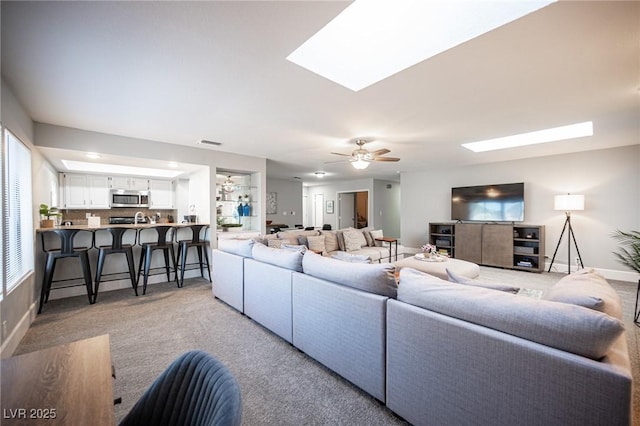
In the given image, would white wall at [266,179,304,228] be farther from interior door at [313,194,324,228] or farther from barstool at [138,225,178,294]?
barstool at [138,225,178,294]

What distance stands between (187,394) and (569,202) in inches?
259

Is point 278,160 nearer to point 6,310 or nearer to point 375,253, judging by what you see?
point 375,253

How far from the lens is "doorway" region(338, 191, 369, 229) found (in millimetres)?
10875

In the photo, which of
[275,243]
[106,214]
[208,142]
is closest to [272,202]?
[106,214]

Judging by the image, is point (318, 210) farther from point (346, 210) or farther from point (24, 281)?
point (24, 281)

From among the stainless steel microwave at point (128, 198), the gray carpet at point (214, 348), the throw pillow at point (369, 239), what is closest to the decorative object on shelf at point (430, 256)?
the throw pillow at point (369, 239)

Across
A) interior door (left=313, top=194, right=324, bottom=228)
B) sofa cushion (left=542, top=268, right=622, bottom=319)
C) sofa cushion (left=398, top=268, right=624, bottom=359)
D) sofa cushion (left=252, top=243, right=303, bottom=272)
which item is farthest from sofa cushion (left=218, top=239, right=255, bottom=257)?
interior door (left=313, top=194, right=324, bottom=228)

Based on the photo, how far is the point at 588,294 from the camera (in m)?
1.32

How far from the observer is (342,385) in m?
1.96

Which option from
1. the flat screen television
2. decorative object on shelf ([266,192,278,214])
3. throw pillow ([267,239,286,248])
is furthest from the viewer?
decorative object on shelf ([266,192,278,214])

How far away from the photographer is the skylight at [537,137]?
3.99 metres

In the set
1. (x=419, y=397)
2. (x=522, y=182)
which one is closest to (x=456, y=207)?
(x=522, y=182)

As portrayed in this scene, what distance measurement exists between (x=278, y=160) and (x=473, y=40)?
15.5 ft

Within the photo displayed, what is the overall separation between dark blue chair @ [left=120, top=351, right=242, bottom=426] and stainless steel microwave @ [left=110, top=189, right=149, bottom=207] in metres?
5.94
